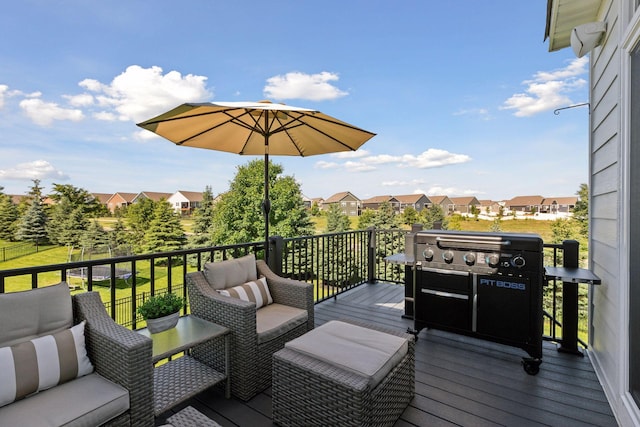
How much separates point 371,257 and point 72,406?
4.35 metres

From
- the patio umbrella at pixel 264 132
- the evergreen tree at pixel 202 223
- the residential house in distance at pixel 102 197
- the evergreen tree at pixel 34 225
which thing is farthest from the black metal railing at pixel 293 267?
the residential house in distance at pixel 102 197

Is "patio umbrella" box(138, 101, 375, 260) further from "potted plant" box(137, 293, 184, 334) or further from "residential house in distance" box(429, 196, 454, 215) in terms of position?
"residential house in distance" box(429, 196, 454, 215)

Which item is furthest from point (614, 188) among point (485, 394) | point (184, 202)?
point (184, 202)

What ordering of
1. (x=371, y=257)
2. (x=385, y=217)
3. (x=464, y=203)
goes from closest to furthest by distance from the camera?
1. (x=371, y=257)
2. (x=464, y=203)
3. (x=385, y=217)

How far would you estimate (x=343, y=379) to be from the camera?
5.22ft

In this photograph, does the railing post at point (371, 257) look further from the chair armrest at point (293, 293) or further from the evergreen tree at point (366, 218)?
the evergreen tree at point (366, 218)

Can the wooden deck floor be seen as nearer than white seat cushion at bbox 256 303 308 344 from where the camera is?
Yes

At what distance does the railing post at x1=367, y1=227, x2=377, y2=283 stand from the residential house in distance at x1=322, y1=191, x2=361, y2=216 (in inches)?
701

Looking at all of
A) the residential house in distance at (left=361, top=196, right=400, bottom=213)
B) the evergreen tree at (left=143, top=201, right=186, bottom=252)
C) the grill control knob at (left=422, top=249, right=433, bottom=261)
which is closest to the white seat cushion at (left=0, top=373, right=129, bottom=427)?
the grill control knob at (left=422, top=249, right=433, bottom=261)

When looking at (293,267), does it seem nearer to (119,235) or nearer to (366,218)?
(366,218)

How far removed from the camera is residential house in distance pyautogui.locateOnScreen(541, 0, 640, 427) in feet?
5.59

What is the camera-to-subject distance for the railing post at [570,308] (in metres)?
2.73

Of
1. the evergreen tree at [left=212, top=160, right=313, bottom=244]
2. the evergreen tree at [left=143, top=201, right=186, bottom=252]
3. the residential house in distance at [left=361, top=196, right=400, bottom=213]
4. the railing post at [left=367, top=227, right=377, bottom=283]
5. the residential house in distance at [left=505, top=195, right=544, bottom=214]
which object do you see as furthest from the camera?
the evergreen tree at [left=143, top=201, right=186, bottom=252]

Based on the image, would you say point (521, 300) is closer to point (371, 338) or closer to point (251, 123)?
point (371, 338)
